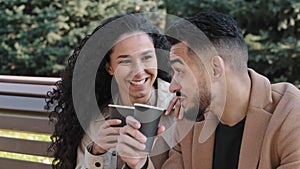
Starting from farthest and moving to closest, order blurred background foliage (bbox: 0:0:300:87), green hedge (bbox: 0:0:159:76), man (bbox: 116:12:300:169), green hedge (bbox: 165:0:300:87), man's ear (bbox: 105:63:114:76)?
green hedge (bbox: 0:0:159:76), blurred background foliage (bbox: 0:0:300:87), green hedge (bbox: 165:0:300:87), man's ear (bbox: 105:63:114:76), man (bbox: 116:12:300:169)

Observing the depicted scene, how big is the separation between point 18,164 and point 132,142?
45.9 inches

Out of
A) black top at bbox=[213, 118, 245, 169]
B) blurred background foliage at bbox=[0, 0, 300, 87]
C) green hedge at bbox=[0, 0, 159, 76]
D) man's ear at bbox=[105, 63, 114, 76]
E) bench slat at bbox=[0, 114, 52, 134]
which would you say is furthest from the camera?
green hedge at bbox=[0, 0, 159, 76]

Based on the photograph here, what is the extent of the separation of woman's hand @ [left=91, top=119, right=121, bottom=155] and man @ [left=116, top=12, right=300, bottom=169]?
3.5 inches

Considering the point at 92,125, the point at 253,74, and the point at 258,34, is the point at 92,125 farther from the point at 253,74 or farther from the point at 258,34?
the point at 258,34

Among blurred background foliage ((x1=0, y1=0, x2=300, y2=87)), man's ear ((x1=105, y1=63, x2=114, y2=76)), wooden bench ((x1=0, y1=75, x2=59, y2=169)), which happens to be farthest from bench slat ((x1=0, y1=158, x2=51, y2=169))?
blurred background foliage ((x1=0, y1=0, x2=300, y2=87))

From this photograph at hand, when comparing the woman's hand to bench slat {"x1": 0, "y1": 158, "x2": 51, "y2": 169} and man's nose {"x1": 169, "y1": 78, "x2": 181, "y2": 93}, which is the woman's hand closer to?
man's nose {"x1": 169, "y1": 78, "x2": 181, "y2": 93}

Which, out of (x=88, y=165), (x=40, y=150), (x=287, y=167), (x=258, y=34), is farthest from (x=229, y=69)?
(x=258, y=34)

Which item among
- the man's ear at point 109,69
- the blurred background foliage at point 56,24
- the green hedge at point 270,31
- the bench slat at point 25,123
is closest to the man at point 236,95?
the man's ear at point 109,69

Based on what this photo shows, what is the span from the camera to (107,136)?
1.74m

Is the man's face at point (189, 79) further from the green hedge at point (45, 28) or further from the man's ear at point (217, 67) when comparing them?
the green hedge at point (45, 28)

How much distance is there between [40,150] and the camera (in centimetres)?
251

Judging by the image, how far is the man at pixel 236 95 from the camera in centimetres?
165

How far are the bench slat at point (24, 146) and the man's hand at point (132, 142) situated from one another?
0.93 m

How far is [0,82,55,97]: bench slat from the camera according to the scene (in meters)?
2.62
